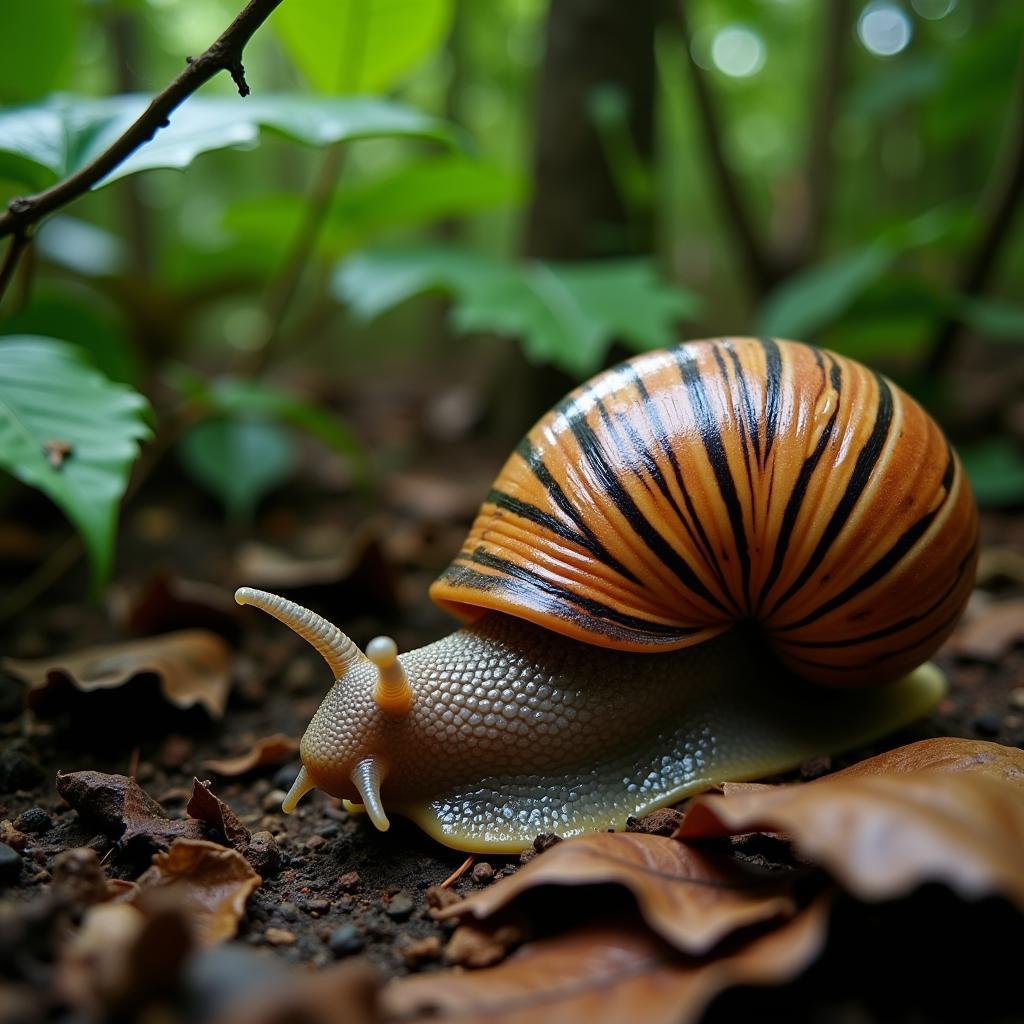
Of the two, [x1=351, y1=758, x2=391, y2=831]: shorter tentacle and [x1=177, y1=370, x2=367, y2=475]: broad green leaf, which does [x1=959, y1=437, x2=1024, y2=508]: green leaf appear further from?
[x1=351, y1=758, x2=391, y2=831]: shorter tentacle

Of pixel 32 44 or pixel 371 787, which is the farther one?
pixel 32 44

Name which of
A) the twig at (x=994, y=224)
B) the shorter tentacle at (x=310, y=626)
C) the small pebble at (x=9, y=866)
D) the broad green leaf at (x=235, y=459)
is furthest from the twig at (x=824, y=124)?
the small pebble at (x=9, y=866)

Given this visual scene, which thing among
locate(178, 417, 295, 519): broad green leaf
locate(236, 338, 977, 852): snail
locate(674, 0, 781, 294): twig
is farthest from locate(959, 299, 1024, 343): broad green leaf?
locate(178, 417, 295, 519): broad green leaf

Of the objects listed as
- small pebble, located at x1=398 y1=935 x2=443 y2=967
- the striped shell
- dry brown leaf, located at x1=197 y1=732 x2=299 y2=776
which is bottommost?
dry brown leaf, located at x1=197 y1=732 x2=299 y2=776

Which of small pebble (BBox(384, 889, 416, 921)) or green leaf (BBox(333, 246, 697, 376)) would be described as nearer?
small pebble (BBox(384, 889, 416, 921))

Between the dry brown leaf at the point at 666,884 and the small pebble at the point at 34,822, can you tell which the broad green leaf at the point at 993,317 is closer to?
the dry brown leaf at the point at 666,884

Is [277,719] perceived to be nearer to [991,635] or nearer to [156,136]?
[156,136]

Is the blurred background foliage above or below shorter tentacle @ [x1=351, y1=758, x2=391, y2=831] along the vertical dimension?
above

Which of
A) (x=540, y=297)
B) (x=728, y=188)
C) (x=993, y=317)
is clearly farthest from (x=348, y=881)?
(x=728, y=188)
